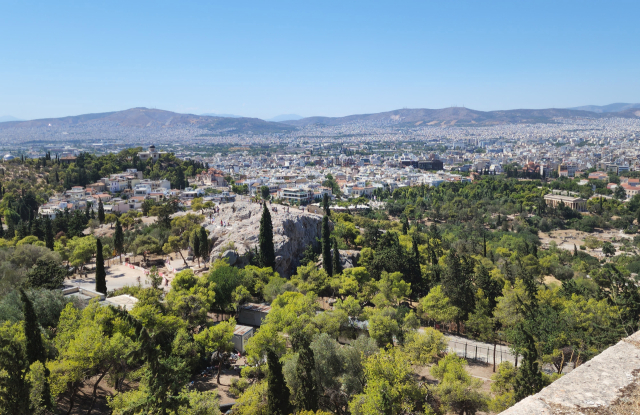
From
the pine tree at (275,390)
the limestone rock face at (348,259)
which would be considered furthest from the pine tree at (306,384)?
the limestone rock face at (348,259)

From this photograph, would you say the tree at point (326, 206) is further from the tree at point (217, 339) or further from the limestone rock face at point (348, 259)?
the tree at point (217, 339)

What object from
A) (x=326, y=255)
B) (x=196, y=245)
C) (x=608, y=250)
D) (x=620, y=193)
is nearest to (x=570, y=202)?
(x=620, y=193)

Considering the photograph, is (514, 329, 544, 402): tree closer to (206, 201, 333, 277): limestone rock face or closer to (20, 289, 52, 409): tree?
(20, 289, 52, 409): tree

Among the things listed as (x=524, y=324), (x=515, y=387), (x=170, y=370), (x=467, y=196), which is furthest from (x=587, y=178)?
(x=170, y=370)

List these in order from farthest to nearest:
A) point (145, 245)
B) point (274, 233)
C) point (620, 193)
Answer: point (620, 193), point (145, 245), point (274, 233)

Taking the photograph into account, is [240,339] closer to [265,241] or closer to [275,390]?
[275,390]
